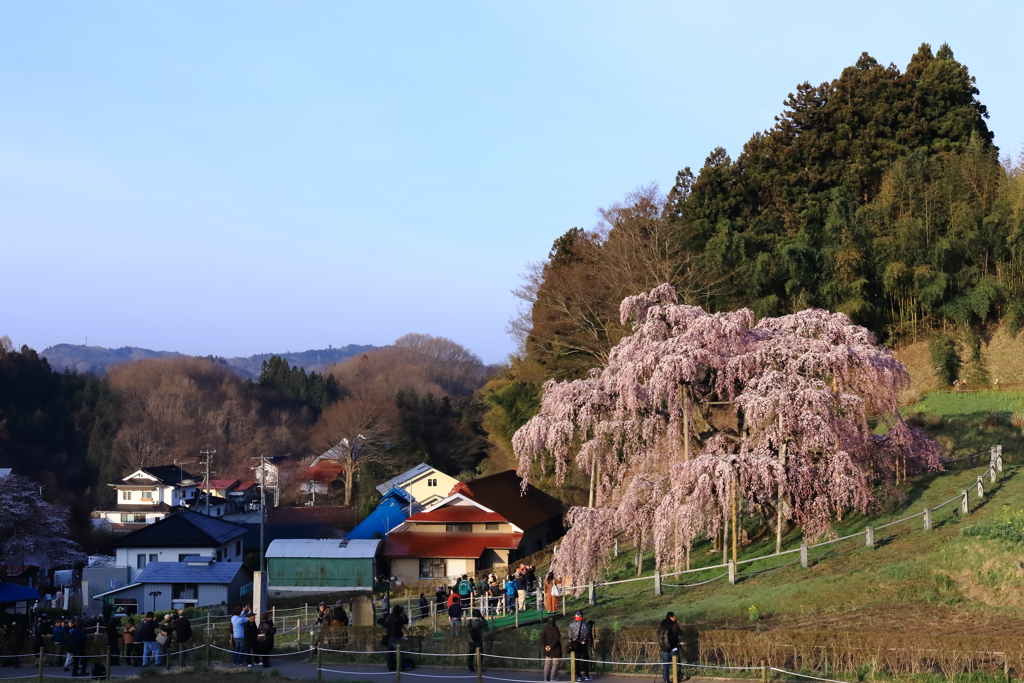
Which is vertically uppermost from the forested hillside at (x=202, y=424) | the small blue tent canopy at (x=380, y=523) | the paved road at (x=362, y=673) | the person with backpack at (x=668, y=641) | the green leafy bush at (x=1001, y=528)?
the forested hillside at (x=202, y=424)

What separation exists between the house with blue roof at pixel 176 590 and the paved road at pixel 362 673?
50.5 ft

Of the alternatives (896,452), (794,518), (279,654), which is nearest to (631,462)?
(794,518)

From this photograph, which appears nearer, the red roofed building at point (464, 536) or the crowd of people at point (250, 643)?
the crowd of people at point (250, 643)

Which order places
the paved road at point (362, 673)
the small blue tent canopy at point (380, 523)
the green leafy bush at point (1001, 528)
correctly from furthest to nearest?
the small blue tent canopy at point (380, 523) < the green leafy bush at point (1001, 528) < the paved road at point (362, 673)

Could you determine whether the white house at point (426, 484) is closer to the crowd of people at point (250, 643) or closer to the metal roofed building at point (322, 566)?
the metal roofed building at point (322, 566)

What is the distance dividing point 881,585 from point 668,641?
19.4 ft

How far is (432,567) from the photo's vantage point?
1404 inches

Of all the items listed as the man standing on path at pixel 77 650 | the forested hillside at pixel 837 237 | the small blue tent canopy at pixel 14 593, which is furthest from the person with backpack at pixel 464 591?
the forested hillside at pixel 837 237

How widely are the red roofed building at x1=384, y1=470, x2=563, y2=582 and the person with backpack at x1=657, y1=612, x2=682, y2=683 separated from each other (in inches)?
830

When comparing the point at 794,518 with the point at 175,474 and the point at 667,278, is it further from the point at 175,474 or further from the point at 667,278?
the point at 175,474

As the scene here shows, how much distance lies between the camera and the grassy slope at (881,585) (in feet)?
50.6

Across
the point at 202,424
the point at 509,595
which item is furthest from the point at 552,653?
the point at 202,424

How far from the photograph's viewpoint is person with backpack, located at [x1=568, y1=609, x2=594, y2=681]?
1438 centimetres

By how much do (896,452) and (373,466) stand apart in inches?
1865
